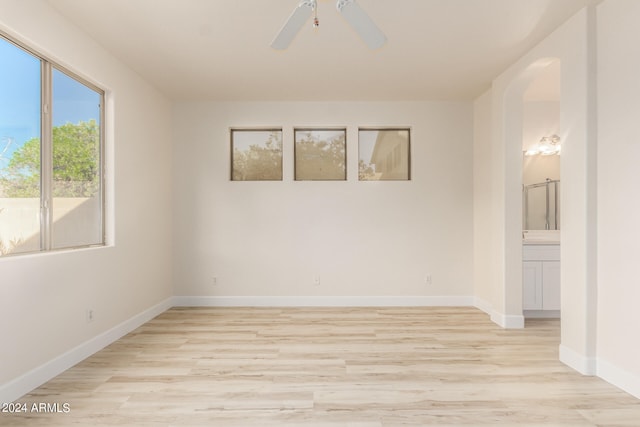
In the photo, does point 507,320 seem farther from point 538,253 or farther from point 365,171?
point 365,171

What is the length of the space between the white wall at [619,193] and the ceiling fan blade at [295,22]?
2.15 m

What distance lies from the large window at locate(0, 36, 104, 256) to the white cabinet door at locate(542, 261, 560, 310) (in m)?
4.67

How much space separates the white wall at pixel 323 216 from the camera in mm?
4961

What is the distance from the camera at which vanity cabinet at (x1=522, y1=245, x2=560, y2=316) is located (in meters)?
4.17

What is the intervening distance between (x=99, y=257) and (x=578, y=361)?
3.99 metres

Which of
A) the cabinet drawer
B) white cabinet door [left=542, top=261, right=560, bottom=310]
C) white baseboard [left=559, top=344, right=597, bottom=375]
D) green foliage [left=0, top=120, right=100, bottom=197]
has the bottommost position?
white baseboard [left=559, top=344, right=597, bottom=375]

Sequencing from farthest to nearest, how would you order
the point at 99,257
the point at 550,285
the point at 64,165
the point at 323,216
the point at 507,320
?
the point at 323,216 < the point at 550,285 < the point at 507,320 < the point at 99,257 < the point at 64,165

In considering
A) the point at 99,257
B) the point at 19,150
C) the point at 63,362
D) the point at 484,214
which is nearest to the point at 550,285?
the point at 484,214

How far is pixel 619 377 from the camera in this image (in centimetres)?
254

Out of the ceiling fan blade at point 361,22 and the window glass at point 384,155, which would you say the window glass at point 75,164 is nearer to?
the ceiling fan blade at point 361,22

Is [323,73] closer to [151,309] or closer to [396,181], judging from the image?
[396,181]

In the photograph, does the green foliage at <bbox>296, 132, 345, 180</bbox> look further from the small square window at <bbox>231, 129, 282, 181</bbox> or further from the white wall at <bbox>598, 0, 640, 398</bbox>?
the white wall at <bbox>598, 0, 640, 398</bbox>

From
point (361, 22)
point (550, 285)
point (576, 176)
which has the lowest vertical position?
point (550, 285)

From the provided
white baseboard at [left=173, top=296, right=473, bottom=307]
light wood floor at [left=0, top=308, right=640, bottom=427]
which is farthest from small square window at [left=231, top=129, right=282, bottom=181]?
light wood floor at [left=0, top=308, right=640, bottom=427]
